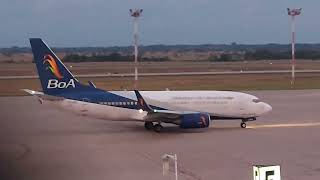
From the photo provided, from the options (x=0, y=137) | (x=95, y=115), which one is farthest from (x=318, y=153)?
(x=0, y=137)

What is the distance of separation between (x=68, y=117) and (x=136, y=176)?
26519 mm

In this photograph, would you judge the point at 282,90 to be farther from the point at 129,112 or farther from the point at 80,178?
the point at 80,178

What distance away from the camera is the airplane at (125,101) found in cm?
3678

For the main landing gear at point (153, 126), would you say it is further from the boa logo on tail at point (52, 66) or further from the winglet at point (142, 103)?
the boa logo on tail at point (52, 66)

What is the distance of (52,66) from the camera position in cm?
3722

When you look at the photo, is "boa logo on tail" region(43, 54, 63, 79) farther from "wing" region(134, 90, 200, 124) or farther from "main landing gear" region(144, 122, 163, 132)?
"main landing gear" region(144, 122, 163, 132)

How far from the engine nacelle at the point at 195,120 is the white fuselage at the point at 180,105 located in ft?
4.84

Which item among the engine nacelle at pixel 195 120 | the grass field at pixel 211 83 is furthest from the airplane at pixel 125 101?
the grass field at pixel 211 83

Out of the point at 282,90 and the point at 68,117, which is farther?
the point at 282,90

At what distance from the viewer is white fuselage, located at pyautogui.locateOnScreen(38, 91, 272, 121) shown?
37.1 m

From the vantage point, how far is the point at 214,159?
89.2ft

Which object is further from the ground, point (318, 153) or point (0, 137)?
point (0, 137)

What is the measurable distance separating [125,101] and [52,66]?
5.28 metres

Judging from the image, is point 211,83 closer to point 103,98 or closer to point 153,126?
point 153,126
